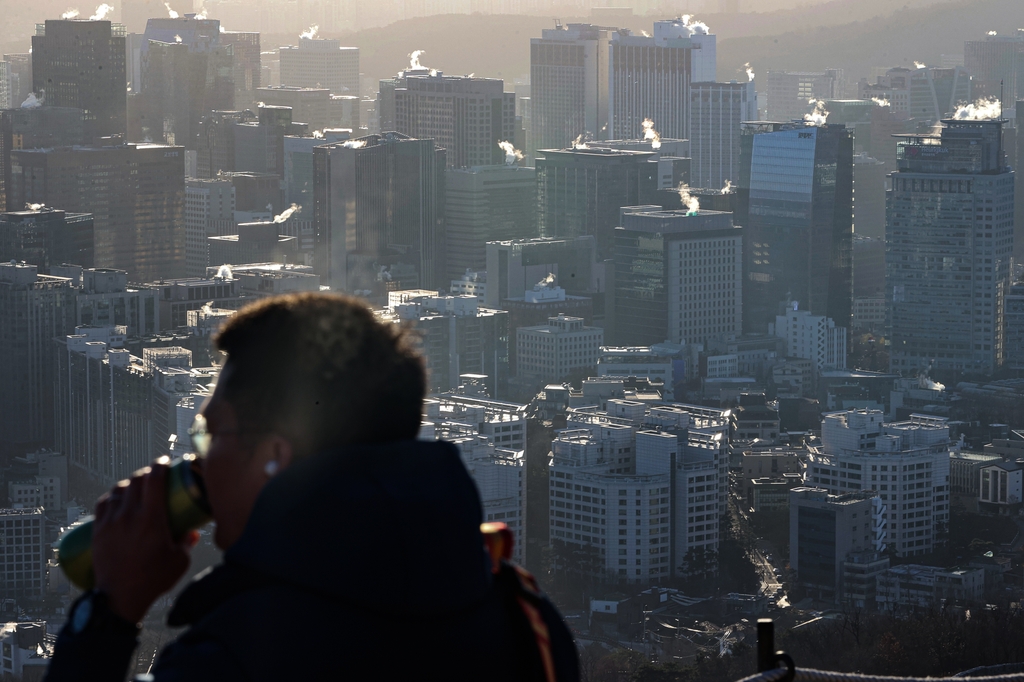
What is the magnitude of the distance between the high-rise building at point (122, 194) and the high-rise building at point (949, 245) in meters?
7.99

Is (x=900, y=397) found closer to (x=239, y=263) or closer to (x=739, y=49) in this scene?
(x=239, y=263)

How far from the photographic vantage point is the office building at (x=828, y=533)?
845 centimetres

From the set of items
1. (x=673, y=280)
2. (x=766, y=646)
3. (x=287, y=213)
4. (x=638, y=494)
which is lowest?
(x=638, y=494)

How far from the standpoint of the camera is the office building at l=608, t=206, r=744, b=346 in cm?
Answer: 1593

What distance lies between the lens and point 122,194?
1883cm

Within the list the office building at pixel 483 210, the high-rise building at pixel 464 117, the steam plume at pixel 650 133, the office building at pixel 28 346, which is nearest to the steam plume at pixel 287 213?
the office building at pixel 483 210

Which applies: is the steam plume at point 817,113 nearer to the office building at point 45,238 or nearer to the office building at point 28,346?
the office building at point 45,238

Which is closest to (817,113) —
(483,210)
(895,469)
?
(483,210)

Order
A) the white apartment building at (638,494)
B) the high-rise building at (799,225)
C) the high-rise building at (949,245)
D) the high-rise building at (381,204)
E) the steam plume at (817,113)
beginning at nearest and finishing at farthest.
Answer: the white apartment building at (638,494) < the high-rise building at (949,245) < the high-rise building at (799,225) < the high-rise building at (381,204) < the steam plume at (817,113)

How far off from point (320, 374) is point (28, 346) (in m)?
13.3

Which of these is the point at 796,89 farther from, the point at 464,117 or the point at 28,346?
the point at 28,346

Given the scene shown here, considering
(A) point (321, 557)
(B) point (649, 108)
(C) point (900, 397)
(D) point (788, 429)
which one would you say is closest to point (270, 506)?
(A) point (321, 557)

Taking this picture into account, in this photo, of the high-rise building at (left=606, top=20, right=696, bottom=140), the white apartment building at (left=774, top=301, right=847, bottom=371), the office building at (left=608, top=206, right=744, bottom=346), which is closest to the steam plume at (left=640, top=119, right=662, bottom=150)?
A: the high-rise building at (left=606, top=20, right=696, bottom=140)

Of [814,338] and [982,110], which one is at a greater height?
[982,110]
